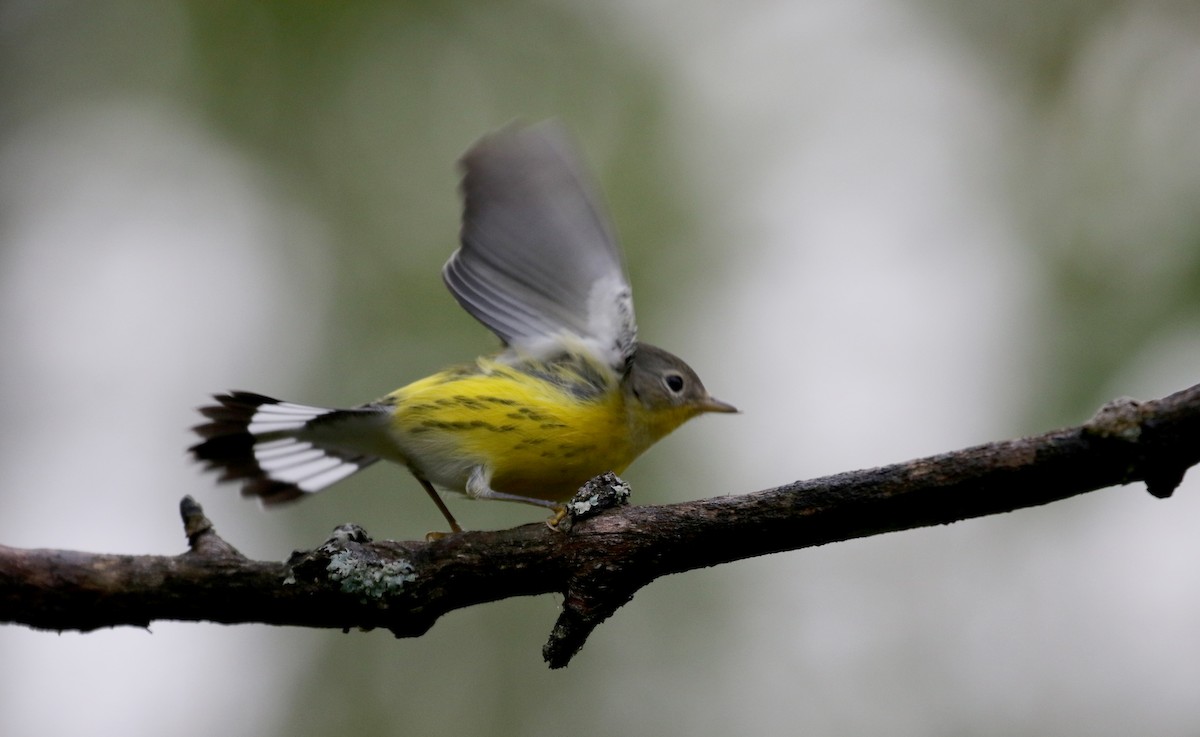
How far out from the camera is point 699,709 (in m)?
7.33

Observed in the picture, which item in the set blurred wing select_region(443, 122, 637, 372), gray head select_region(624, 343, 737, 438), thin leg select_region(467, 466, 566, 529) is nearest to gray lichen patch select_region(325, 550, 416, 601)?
thin leg select_region(467, 466, 566, 529)

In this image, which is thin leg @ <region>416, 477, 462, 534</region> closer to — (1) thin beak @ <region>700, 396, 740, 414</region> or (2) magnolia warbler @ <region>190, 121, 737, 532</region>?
(2) magnolia warbler @ <region>190, 121, 737, 532</region>

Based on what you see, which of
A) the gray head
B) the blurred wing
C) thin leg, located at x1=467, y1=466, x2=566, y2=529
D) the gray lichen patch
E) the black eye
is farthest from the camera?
the black eye

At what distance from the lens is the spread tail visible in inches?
176

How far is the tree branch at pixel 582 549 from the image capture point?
261cm

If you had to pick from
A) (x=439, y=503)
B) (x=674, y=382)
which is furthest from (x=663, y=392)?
(x=439, y=503)

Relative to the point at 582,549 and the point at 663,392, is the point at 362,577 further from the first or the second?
the point at 663,392

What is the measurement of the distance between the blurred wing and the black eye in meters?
0.64

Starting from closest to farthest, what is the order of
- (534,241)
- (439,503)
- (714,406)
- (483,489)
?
Result: (483,489) → (534,241) → (439,503) → (714,406)

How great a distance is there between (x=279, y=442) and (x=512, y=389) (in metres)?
1.11

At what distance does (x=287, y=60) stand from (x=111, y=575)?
6659 millimetres

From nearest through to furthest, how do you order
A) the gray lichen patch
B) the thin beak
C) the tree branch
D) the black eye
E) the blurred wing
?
the tree branch, the gray lichen patch, the blurred wing, the black eye, the thin beak

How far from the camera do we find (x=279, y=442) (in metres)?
4.75

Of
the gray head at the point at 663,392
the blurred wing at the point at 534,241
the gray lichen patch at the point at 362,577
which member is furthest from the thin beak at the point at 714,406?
the gray lichen patch at the point at 362,577
